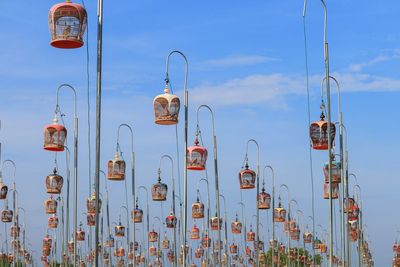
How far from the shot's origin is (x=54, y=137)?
21766 millimetres

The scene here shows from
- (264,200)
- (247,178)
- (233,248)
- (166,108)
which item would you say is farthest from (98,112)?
(233,248)

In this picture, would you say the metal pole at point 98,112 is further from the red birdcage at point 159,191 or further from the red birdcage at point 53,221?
the red birdcage at point 53,221

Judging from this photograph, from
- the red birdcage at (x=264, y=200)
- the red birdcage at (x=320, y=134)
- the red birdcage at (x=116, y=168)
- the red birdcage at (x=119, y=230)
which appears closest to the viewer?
the red birdcage at (x=320, y=134)

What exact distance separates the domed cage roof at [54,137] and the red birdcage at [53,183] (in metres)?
7.14

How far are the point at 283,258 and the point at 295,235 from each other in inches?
1284

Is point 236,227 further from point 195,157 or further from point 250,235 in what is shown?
point 195,157

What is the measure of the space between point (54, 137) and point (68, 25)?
650 centimetres

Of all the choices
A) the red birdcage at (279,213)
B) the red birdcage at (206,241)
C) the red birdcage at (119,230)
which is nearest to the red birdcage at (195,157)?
the red birdcage at (279,213)

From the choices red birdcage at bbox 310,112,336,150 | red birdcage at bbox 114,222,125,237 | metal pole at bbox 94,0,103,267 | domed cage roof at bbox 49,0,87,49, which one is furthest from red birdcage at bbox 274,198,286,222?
metal pole at bbox 94,0,103,267

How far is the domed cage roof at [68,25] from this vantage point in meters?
15.8

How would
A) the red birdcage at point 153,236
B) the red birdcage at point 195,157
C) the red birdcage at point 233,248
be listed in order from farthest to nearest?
the red birdcage at point 233,248, the red birdcage at point 153,236, the red birdcage at point 195,157

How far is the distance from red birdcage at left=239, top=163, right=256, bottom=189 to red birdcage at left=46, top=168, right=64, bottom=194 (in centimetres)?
669

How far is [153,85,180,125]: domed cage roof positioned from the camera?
1942cm

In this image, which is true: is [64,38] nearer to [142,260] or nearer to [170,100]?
[170,100]
